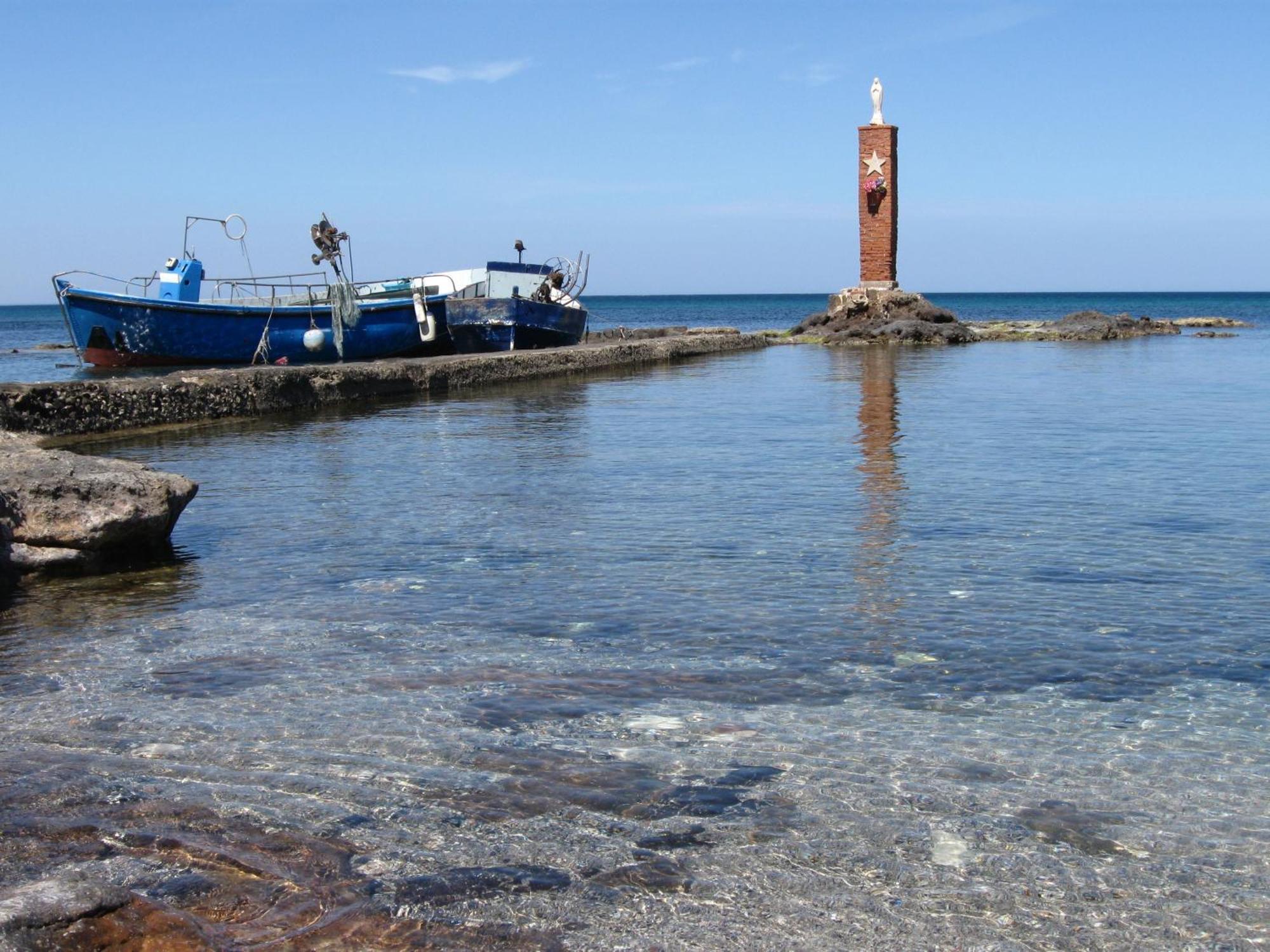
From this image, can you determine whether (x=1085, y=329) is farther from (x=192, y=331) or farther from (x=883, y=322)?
(x=192, y=331)

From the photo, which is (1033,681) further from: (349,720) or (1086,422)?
(1086,422)

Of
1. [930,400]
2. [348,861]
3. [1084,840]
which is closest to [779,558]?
[1084,840]

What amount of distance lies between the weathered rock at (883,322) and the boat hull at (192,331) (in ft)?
45.4

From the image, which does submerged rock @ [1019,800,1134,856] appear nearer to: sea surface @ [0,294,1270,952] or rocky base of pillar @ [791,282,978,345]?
sea surface @ [0,294,1270,952]

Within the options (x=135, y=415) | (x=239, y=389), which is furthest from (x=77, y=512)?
(x=239, y=389)

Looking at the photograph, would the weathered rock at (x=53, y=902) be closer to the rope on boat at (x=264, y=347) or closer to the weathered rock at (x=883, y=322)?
the rope on boat at (x=264, y=347)

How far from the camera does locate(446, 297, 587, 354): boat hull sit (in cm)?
2269

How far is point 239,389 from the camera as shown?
44.2 ft

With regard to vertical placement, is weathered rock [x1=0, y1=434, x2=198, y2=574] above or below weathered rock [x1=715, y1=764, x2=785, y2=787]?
above

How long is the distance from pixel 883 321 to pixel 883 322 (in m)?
0.08

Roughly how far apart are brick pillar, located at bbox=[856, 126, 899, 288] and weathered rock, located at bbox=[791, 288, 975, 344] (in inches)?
22.6

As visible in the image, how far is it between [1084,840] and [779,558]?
10.0ft

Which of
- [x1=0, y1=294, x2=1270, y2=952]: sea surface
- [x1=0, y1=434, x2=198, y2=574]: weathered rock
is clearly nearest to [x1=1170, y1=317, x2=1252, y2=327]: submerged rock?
[x1=0, y1=294, x2=1270, y2=952]: sea surface

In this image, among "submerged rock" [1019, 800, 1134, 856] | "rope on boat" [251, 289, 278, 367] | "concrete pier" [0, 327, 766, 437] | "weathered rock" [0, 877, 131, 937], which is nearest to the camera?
"weathered rock" [0, 877, 131, 937]
